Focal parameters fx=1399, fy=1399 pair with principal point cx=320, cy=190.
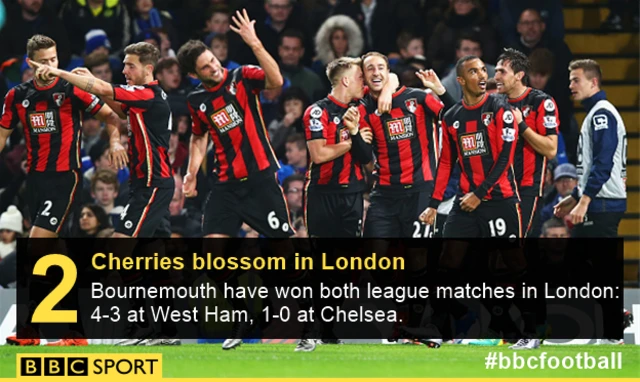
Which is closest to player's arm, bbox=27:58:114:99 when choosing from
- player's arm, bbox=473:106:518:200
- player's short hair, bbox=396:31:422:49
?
player's arm, bbox=473:106:518:200

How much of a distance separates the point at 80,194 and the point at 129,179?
522 millimetres

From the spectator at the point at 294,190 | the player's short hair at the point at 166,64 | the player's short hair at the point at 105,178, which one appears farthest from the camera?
the player's short hair at the point at 166,64

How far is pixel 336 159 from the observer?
32.8ft

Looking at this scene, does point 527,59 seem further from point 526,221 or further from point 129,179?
point 129,179

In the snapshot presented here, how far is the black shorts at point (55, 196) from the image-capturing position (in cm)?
1020

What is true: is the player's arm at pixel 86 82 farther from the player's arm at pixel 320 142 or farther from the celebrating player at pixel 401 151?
the celebrating player at pixel 401 151

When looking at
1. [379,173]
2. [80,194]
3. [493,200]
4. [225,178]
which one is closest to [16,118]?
[80,194]

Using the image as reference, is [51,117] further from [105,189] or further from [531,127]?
[531,127]

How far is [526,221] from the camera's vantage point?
10.1 meters

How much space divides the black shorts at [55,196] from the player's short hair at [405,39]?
10.6 feet

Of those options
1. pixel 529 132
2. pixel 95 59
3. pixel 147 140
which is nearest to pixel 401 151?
pixel 529 132

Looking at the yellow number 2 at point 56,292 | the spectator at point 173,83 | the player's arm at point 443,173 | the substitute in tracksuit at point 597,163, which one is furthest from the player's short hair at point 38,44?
the substitute in tracksuit at point 597,163

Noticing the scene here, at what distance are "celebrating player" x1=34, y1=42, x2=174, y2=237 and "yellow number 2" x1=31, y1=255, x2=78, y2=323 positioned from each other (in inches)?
17.0
